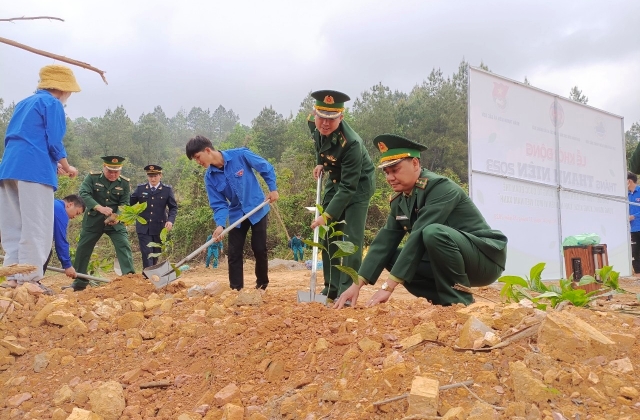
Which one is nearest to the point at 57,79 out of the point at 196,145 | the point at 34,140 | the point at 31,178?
the point at 34,140

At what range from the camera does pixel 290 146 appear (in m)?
25.2

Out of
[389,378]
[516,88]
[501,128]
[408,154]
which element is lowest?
[389,378]

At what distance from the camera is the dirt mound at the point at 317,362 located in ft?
4.72

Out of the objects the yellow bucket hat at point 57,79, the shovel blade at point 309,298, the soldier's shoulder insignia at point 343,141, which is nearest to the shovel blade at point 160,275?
the shovel blade at point 309,298

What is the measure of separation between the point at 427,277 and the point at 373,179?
110cm

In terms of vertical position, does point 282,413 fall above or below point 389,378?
below

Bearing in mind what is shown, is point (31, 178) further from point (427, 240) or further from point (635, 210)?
point (635, 210)

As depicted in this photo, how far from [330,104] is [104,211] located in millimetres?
3332

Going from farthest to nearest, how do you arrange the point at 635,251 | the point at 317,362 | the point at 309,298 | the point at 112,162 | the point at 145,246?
the point at 635,251
the point at 145,246
the point at 112,162
the point at 309,298
the point at 317,362

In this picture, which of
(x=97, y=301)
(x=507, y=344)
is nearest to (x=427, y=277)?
(x=507, y=344)

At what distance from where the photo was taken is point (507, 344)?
1671mm

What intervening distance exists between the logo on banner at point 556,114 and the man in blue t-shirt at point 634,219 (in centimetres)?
234

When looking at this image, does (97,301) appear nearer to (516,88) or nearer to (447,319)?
(447,319)

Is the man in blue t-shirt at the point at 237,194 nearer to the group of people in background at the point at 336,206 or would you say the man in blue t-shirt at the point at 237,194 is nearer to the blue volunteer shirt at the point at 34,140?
the group of people in background at the point at 336,206
